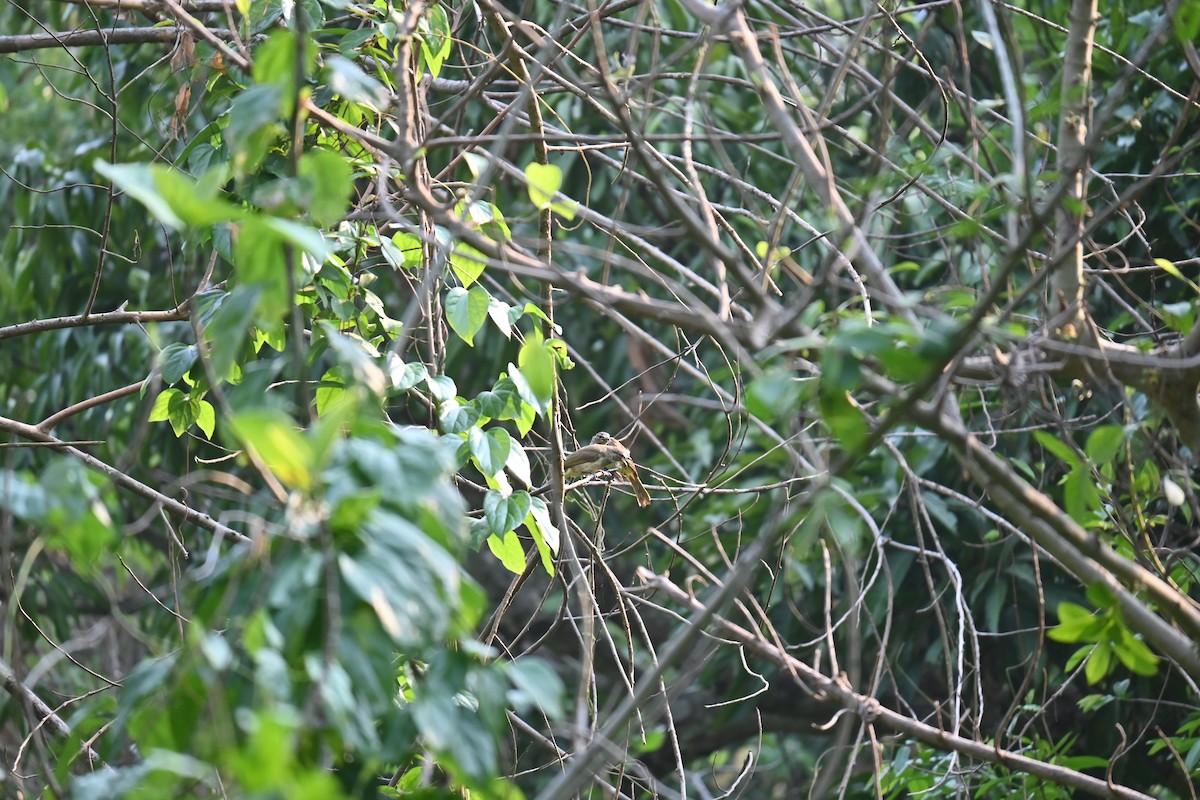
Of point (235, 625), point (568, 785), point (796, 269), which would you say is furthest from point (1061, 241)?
point (235, 625)

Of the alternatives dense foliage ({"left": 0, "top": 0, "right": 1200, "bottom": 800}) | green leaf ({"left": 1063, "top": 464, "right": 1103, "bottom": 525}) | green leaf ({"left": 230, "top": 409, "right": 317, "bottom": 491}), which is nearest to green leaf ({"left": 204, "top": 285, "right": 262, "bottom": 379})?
dense foliage ({"left": 0, "top": 0, "right": 1200, "bottom": 800})

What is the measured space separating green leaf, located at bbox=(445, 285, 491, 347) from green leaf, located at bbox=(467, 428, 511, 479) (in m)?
0.12

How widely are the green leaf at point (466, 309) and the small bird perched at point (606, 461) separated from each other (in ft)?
0.76

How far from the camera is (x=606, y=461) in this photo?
4.50ft

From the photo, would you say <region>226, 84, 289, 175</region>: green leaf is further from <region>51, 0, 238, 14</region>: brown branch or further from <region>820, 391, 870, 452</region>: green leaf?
<region>51, 0, 238, 14</region>: brown branch

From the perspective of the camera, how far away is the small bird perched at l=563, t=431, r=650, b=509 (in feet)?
4.44

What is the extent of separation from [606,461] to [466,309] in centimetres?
27

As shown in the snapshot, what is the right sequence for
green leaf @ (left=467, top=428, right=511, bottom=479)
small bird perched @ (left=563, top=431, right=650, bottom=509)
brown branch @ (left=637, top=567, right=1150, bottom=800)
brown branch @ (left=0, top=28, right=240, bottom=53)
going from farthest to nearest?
1. brown branch @ (left=0, top=28, right=240, bottom=53)
2. small bird perched @ (left=563, top=431, right=650, bottom=509)
3. brown branch @ (left=637, top=567, right=1150, bottom=800)
4. green leaf @ (left=467, top=428, right=511, bottom=479)

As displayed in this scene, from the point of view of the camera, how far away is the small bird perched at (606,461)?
1.35 m

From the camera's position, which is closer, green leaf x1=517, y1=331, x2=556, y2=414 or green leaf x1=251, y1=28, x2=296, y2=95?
green leaf x1=251, y1=28, x2=296, y2=95

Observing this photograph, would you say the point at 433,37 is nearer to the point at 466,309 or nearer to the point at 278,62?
the point at 466,309

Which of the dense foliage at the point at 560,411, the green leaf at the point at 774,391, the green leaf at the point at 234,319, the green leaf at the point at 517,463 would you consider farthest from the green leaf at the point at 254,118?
the green leaf at the point at 517,463

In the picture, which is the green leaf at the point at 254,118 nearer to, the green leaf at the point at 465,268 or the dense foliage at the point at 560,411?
the dense foliage at the point at 560,411

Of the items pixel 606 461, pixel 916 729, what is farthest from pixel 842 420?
pixel 916 729
